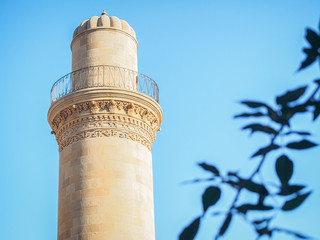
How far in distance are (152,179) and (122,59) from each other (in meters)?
3.00

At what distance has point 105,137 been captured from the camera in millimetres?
14742

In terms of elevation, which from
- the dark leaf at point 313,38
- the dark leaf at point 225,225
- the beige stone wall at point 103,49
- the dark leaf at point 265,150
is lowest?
the dark leaf at point 225,225

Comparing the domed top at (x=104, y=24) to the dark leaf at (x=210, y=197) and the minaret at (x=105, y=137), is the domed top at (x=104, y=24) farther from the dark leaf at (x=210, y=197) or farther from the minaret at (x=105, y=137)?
the dark leaf at (x=210, y=197)

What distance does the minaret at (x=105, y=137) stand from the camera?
45.5 feet

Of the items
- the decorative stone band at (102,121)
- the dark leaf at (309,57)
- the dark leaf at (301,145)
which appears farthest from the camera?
the decorative stone band at (102,121)

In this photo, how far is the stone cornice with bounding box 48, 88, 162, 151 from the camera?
14938 millimetres

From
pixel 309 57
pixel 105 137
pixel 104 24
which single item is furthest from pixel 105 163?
pixel 309 57

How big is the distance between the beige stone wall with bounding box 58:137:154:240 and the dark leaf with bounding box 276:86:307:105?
38.8 feet

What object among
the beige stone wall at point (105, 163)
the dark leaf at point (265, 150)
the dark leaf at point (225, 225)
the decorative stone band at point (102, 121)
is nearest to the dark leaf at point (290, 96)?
the dark leaf at point (265, 150)

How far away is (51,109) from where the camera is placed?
1572 cm

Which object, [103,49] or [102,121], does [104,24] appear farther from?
[102,121]

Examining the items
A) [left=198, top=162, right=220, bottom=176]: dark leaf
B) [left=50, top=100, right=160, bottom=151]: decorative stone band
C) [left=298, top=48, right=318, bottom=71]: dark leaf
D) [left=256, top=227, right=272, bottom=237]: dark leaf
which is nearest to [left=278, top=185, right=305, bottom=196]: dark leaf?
[left=256, top=227, right=272, bottom=237]: dark leaf

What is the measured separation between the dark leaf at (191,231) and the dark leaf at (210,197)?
5 centimetres

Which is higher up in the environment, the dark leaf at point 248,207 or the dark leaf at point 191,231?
the dark leaf at point 248,207
